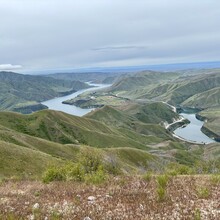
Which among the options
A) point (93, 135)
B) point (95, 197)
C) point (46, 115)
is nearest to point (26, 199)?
point (95, 197)

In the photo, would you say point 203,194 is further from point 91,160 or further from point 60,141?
point 60,141

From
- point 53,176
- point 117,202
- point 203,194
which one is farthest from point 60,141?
point 203,194

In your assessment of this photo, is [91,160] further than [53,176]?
Yes

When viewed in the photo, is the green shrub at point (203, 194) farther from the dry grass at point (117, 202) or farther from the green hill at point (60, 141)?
the green hill at point (60, 141)

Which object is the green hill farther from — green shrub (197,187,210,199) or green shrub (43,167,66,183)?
green shrub (197,187,210,199)

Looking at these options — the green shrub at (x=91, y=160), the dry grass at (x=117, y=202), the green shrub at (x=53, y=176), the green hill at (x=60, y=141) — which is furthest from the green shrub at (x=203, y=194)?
the green hill at (x=60, y=141)

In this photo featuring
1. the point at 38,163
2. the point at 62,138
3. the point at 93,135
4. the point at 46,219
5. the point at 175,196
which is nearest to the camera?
the point at 46,219

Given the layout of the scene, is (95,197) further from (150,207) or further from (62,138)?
(62,138)

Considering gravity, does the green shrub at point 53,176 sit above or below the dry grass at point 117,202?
below

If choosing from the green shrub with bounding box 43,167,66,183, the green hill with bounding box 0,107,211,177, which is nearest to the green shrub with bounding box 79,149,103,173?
the green shrub with bounding box 43,167,66,183
